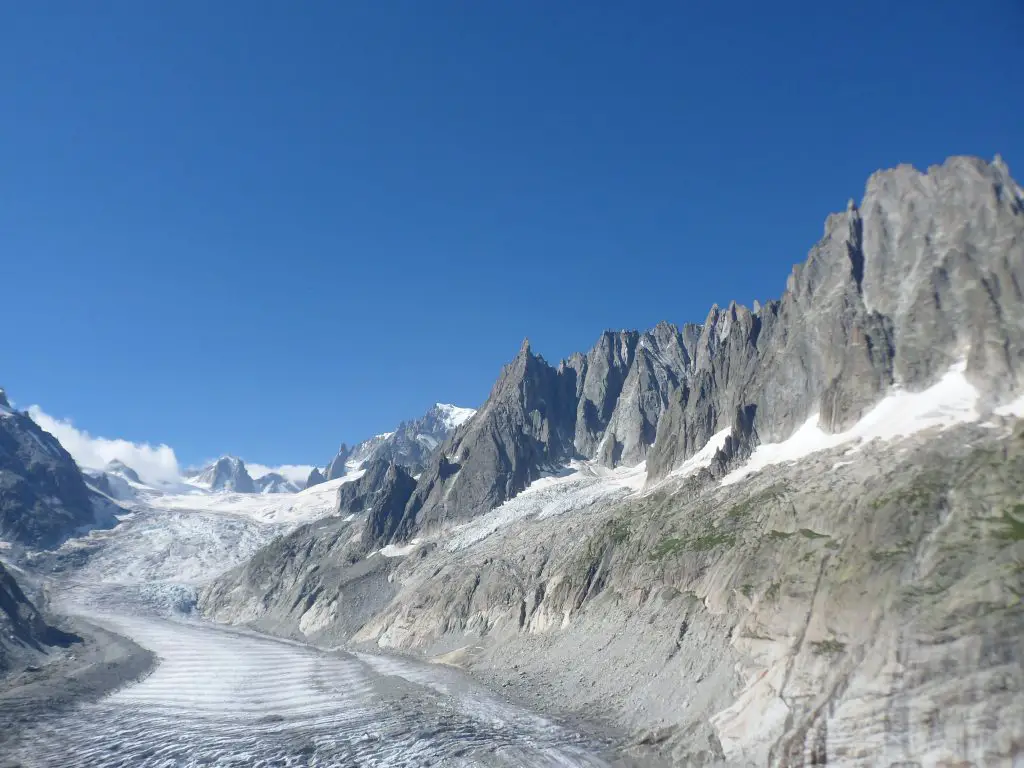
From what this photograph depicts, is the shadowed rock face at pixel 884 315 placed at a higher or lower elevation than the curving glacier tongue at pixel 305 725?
higher

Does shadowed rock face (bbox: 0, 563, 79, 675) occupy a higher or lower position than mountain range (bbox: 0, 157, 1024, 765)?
lower

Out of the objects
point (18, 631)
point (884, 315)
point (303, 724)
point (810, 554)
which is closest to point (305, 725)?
point (303, 724)

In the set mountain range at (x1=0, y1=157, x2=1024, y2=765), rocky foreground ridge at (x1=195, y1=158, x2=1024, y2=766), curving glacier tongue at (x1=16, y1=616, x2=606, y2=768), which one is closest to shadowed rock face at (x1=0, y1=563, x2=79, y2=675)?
curving glacier tongue at (x1=16, y1=616, x2=606, y2=768)

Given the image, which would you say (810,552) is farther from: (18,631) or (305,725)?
(18,631)

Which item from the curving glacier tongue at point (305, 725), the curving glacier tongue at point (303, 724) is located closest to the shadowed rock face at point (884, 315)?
the curving glacier tongue at point (303, 724)

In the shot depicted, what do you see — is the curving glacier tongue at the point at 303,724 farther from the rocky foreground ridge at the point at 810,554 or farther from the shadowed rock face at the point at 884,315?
the shadowed rock face at the point at 884,315

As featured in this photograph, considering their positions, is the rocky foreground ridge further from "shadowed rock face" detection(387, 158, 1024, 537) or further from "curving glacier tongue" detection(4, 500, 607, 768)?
"curving glacier tongue" detection(4, 500, 607, 768)

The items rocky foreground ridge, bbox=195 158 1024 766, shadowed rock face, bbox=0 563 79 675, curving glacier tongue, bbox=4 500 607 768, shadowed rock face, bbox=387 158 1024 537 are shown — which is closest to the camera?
rocky foreground ridge, bbox=195 158 1024 766

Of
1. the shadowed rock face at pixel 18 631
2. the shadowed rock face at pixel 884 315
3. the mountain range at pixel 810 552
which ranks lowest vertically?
the shadowed rock face at pixel 18 631

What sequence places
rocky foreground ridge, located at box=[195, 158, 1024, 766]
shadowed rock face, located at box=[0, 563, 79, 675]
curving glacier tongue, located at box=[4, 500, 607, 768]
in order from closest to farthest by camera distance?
rocky foreground ridge, located at box=[195, 158, 1024, 766] < curving glacier tongue, located at box=[4, 500, 607, 768] < shadowed rock face, located at box=[0, 563, 79, 675]
